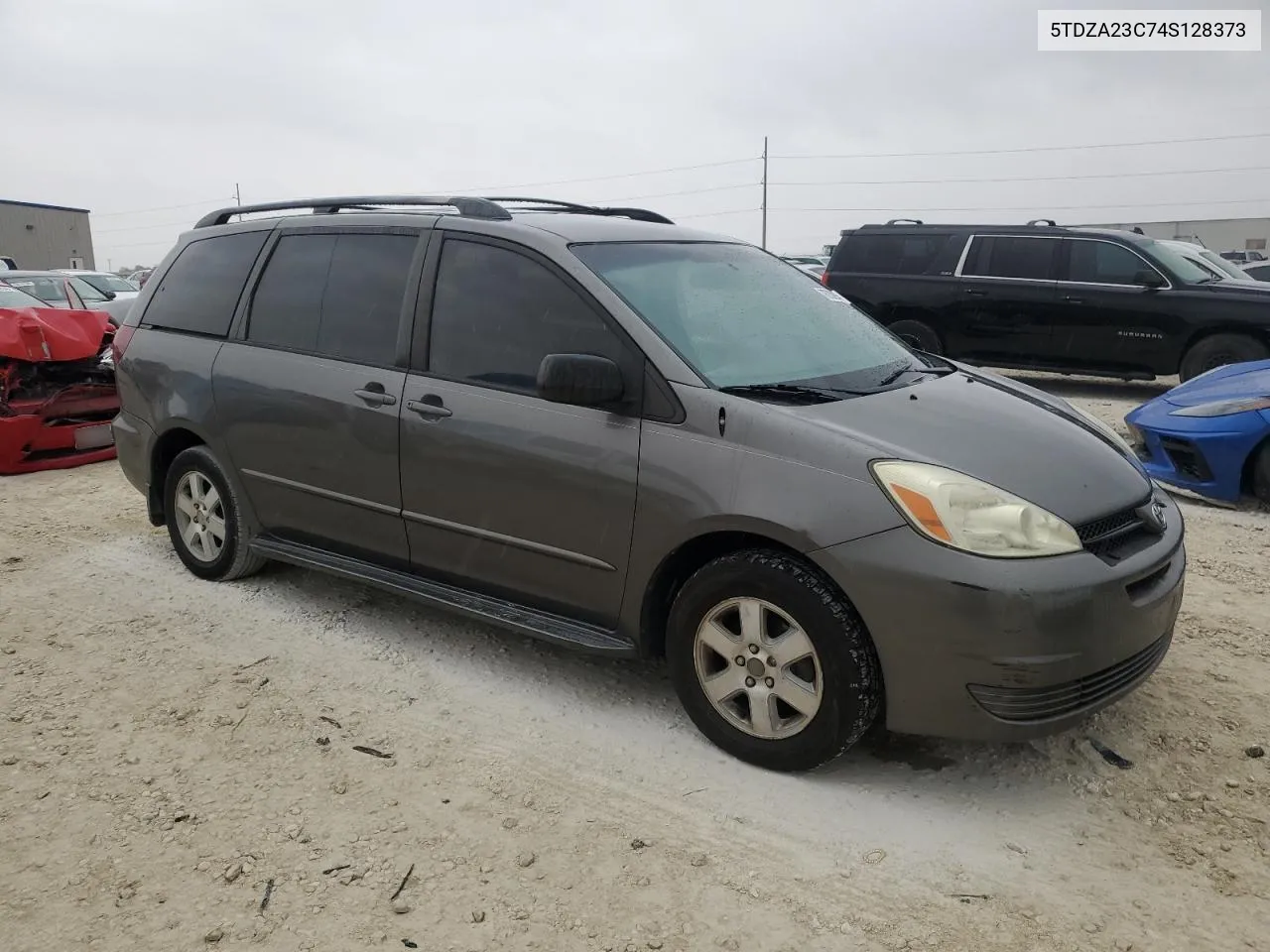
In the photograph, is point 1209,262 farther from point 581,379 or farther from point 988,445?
point 581,379

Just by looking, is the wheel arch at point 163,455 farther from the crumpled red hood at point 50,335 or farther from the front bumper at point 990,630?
the front bumper at point 990,630

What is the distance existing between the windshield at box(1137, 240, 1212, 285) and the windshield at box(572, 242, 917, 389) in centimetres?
721

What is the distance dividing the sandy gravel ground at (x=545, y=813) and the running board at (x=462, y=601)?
0.31 m

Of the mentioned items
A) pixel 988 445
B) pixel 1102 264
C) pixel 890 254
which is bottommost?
pixel 988 445

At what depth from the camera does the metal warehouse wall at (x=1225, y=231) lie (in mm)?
55388

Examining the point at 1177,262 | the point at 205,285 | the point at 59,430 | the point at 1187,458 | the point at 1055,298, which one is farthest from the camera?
the point at 1055,298

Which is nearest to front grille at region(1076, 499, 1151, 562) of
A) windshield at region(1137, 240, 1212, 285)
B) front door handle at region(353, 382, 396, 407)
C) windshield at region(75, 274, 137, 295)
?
front door handle at region(353, 382, 396, 407)

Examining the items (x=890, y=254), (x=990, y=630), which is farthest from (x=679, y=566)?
(x=890, y=254)

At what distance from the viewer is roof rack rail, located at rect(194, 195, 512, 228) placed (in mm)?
3893

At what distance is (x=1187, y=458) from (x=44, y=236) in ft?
190

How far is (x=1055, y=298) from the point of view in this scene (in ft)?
33.1

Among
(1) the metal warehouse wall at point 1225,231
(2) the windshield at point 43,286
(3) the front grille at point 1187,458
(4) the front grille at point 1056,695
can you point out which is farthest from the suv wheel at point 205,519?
(1) the metal warehouse wall at point 1225,231

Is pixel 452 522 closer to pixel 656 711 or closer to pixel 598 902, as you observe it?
pixel 656 711

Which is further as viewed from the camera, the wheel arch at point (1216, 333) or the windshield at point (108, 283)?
the windshield at point (108, 283)
